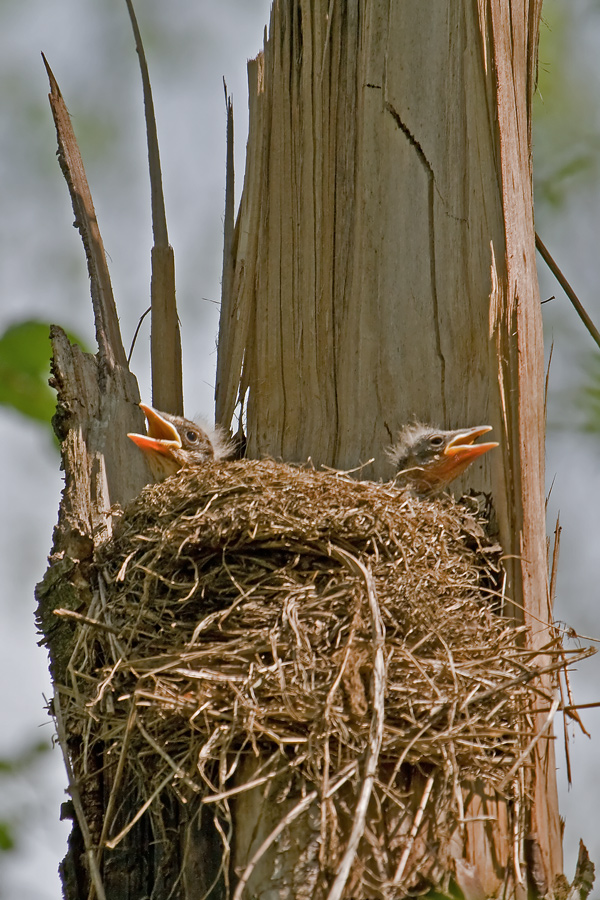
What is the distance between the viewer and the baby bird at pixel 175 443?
171 inches

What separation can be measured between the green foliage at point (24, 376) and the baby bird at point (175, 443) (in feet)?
8.62

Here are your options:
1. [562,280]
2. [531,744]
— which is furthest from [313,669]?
[562,280]

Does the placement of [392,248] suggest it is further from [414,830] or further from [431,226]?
[414,830]

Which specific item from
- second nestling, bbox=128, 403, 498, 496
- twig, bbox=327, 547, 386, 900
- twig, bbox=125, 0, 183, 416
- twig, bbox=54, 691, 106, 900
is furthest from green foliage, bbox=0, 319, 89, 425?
twig, bbox=125, 0, 183, 416

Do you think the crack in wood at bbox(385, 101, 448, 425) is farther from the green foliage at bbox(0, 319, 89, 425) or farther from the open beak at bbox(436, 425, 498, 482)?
the green foliage at bbox(0, 319, 89, 425)

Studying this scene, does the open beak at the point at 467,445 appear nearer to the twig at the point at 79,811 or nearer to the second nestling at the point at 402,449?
the second nestling at the point at 402,449

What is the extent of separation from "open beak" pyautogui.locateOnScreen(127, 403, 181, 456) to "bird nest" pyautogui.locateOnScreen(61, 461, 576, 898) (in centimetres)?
55

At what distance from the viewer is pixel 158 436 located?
14.5ft

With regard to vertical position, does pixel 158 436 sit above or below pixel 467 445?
above

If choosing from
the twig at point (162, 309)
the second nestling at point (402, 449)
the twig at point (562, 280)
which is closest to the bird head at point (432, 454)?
the second nestling at point (402, 449)

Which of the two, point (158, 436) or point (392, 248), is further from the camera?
point (158, 436)

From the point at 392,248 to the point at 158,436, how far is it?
128cm

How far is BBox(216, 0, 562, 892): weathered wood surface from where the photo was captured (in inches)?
156

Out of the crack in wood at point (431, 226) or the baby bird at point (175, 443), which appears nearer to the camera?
the crack in wood at point (431, 226)
